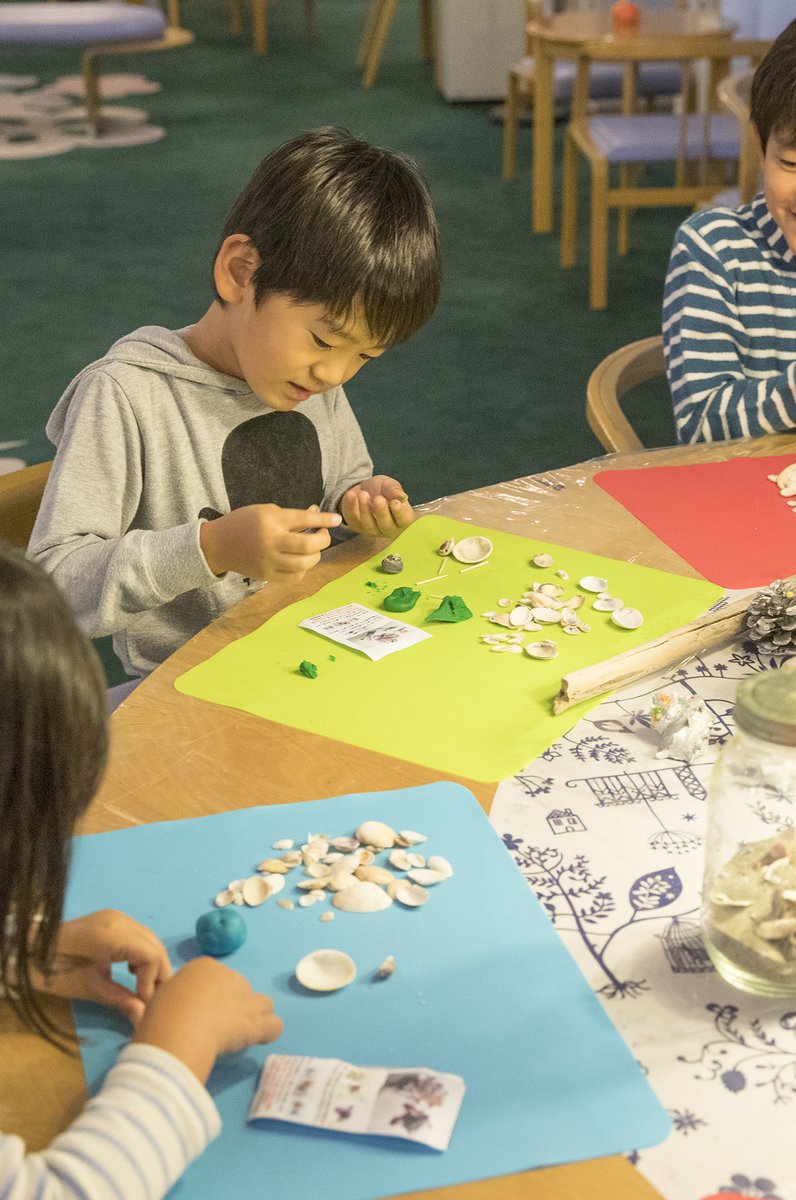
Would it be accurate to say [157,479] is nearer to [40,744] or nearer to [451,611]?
[451,611]

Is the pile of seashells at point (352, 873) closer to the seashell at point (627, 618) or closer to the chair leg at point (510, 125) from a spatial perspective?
the seashell at point (627, 618)

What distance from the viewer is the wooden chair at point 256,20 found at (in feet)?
24.9

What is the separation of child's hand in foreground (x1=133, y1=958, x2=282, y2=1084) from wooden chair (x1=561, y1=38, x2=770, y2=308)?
353 cm

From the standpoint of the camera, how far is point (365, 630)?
1217mm

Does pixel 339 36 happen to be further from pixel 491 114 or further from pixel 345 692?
pixel 345 692

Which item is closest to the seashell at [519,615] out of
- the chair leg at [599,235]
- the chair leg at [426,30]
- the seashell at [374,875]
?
the seashell at [374,875]

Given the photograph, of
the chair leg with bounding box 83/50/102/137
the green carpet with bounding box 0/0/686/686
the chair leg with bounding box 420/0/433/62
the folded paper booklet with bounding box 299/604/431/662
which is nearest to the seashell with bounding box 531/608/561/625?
the folded paper booklet with bounding box 299/604/431/662

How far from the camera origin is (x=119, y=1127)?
70 centimetres

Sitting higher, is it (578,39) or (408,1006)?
(578,39)

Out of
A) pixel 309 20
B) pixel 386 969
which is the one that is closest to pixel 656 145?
pixel 386 969

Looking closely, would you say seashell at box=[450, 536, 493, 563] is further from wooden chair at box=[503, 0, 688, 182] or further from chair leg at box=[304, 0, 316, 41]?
chair leg at box=[304, 0, 316, 41]

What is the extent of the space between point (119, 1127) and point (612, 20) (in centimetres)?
442

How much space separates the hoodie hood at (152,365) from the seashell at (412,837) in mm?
675

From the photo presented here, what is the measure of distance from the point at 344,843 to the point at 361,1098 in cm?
23
